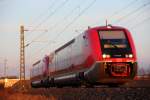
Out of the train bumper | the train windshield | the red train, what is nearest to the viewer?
the train bumper

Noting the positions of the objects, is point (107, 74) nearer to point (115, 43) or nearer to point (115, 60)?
point (115, 60)

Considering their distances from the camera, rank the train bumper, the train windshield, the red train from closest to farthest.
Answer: the train bumper, the red train, the train windshield

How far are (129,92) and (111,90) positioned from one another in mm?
1608

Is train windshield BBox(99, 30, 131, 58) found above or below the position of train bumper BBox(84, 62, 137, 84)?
above

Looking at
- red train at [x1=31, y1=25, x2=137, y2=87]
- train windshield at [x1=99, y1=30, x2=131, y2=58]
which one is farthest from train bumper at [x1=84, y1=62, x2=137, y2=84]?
train windshield at [x1=99, y1=30, x2=131, y2=58]

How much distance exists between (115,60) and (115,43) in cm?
118

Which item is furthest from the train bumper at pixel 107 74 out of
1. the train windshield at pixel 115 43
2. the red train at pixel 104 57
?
the train windshield at pixel 115 43

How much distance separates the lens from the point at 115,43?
18.8 m

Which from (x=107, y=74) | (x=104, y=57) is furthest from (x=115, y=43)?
(x=107, y=74)

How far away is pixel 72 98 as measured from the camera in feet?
57.9

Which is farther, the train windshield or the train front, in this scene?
the train windshield

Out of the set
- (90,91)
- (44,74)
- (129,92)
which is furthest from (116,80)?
(44,74)

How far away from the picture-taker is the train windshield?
60.3 feet

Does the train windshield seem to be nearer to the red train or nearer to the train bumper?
the red train
